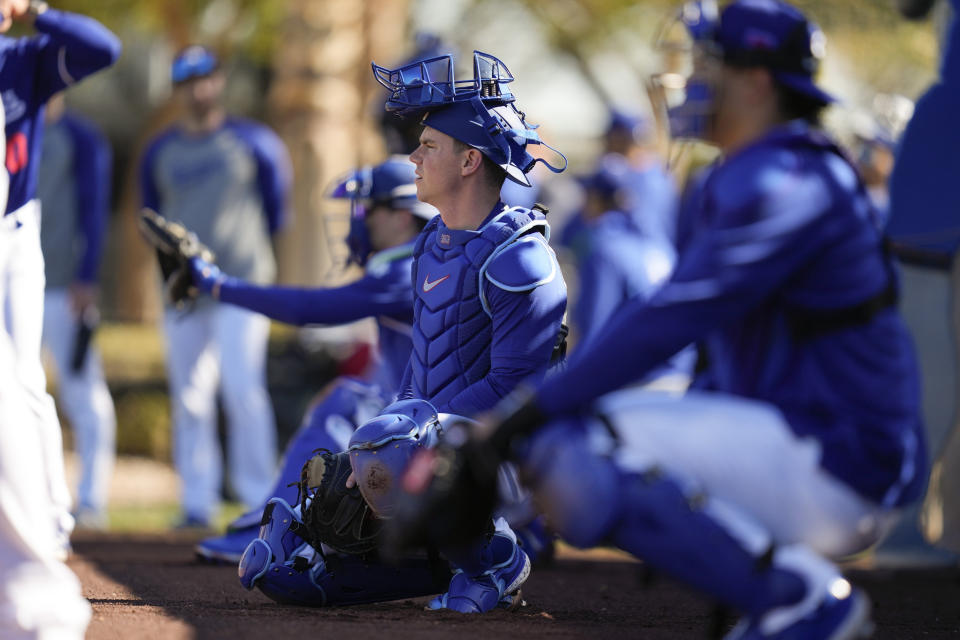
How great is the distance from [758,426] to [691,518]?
0.25 metres

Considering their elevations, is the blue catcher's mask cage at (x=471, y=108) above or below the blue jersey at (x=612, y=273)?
above

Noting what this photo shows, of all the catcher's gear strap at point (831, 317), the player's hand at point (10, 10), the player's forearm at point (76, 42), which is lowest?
the catcher's gear strap at point (831, 317)

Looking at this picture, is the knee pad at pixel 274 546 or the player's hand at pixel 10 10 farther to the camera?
the player's hand at pixel 10 10

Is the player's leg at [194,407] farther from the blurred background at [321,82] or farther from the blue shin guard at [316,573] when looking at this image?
the blue shin guard at [316,573]

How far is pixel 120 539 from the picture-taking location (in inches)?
263

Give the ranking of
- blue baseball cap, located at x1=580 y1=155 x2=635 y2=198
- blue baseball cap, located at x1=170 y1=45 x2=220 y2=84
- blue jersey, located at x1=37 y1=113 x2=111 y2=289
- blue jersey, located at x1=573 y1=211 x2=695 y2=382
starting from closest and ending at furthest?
blue baseball cap, located at x1=170 y1=45 x2=220 y2=84 → blue jersey, located at x1=37 y1=113 x2=111 y2=289 → blue jersey, located at x1=573 y1=211 x2=695 y2=382 → blue baseball cap, located at x1=580 y1=155 x2=635 y2=198

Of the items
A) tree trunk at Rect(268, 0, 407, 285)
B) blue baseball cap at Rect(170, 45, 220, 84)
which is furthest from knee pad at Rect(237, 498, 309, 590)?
tree trunk at Rect(268, 0, 407, 285)

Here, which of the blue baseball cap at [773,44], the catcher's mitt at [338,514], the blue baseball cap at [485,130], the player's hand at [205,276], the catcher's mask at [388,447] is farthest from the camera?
the player's hand at [205,276]

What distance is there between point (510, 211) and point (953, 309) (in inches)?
72.9

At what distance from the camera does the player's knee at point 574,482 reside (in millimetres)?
2939

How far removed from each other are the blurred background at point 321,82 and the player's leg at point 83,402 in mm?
1422

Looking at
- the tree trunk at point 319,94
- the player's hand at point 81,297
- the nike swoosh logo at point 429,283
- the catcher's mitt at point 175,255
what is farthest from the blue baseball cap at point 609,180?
the nike swoosh logo at point 429,283

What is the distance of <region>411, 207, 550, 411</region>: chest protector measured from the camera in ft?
13.5

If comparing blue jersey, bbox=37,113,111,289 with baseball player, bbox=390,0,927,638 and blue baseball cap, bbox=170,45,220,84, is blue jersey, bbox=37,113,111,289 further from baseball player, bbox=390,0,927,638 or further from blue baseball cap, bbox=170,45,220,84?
baseball player, bbox=390,0,927,638
